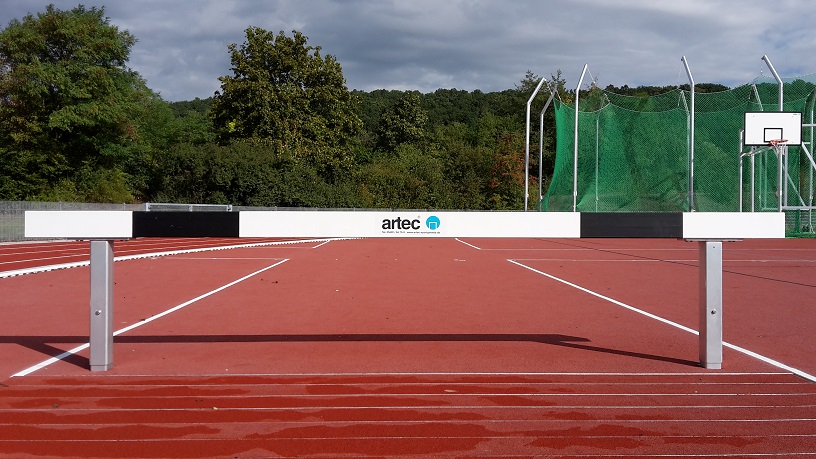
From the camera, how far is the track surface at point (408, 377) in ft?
10.7

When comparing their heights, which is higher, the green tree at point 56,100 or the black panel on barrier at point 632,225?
the green tree at point 56,100

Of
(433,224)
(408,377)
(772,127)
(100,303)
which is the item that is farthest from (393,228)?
(772,127)

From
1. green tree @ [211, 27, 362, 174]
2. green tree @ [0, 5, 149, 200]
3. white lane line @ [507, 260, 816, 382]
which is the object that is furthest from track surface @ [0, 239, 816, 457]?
green tree @ [211, 27, 362, 174]

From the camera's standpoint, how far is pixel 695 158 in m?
25.2

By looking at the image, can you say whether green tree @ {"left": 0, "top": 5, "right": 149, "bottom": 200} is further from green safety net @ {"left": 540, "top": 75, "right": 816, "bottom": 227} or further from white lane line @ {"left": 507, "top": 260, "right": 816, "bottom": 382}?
white lane line @ {"left": 507, "top": 260, "right": 816, "bottom": 382}

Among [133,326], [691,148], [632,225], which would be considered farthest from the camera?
[691,148]

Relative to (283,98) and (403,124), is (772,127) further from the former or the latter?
(403,124)

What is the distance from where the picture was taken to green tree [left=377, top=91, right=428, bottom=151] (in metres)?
69.6

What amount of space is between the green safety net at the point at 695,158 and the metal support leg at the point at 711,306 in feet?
67.9

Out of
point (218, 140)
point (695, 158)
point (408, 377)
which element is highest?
point (218, 140)

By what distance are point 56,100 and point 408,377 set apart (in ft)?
135

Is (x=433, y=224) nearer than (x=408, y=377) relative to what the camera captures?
No

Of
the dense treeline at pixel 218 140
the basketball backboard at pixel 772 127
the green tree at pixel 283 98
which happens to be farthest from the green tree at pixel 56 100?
the basketball backboard at pixel 772 127

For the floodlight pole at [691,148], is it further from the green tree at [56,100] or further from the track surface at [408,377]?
the green tree at [56,100]
